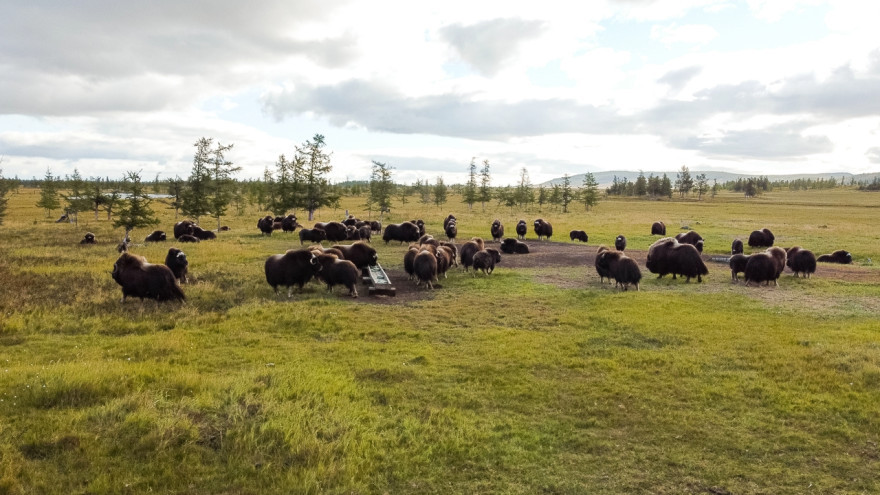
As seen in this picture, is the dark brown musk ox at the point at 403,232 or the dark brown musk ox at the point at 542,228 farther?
the dark brown musk ox at the point at 542,228

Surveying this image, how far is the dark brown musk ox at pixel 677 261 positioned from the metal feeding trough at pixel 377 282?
10130mm

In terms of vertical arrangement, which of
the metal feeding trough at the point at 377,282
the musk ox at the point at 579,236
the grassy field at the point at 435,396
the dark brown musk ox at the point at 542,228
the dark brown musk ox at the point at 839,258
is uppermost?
the dark brown musk ox at the point at 542,228

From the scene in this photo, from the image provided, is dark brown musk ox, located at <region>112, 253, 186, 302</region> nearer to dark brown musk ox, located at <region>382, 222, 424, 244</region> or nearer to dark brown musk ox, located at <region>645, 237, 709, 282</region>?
dark brown musk ox, located at <region>645, 237, 709, 282</region>

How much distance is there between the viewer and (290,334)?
436 inches

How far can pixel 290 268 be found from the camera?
1559 centimetres

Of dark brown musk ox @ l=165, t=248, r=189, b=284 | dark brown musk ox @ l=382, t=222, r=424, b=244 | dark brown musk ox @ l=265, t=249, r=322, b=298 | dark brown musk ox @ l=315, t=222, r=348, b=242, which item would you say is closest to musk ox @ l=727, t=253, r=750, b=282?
dark brown musk ox @ l=265, t=249, r=322, b=298

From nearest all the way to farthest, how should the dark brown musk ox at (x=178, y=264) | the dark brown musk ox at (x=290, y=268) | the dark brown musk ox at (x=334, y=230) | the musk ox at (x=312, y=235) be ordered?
the dark brown musk ox at (x=290, y=268) < the dark brown musk ox at (x=178, y=264) < the musk ox at (x=312, y=235) < the dark brown musk ox at (x=334, y=230)

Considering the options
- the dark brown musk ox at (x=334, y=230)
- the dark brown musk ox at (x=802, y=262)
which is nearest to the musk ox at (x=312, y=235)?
the dark brown musk ox at (x=334, y=230)

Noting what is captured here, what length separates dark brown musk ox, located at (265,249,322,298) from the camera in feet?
51.1

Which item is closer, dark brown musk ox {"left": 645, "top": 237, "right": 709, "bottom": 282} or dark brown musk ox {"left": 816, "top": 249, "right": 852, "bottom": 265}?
dark brown musk ox {"left": 645, "top": 237, "right": 709, "bottom": 282}

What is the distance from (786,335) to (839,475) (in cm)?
599

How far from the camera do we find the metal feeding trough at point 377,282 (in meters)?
15.8

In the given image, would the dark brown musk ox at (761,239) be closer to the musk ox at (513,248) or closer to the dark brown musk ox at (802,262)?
the dark brown musk ox at (802,262)

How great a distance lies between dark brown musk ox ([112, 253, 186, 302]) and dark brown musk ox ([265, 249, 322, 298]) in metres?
2.74
